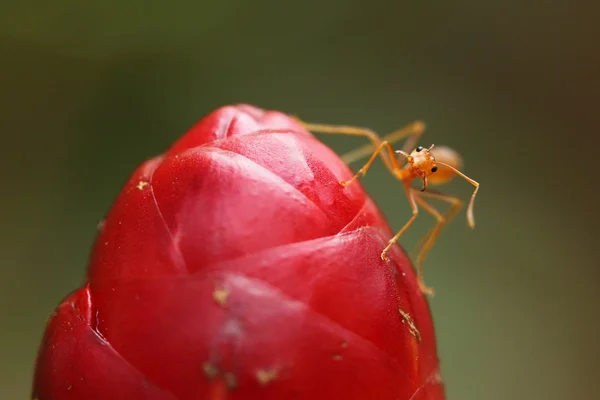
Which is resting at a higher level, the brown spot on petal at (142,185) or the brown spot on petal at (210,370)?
the brown spot on petal at (142,185)

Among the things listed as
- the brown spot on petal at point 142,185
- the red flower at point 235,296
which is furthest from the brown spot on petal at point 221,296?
the brown spot on petal at point 142,185

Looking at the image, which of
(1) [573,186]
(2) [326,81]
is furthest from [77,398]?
(1) [573,186]

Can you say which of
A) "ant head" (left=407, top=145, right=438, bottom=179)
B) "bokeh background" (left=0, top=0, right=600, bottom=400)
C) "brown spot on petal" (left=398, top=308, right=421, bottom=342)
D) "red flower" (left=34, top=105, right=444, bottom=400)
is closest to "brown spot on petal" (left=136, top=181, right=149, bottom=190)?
"red flower" (left=34, top=105, right=444, bottom=400)

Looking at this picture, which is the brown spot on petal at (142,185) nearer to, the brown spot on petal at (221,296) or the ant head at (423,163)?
the brown spot on petal at (221,296)

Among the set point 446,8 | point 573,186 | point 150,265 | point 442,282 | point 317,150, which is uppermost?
point 446,8

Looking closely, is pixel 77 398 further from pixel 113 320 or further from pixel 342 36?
pixel 342 36

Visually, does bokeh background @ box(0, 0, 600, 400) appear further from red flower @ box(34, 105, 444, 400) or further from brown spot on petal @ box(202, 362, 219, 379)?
brown spot on petal @ box(202, 362, 219, 379)
